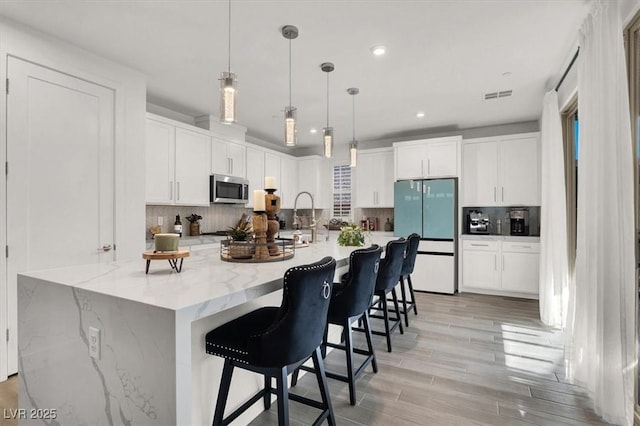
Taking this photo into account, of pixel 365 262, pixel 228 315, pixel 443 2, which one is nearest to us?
pixel 228 315

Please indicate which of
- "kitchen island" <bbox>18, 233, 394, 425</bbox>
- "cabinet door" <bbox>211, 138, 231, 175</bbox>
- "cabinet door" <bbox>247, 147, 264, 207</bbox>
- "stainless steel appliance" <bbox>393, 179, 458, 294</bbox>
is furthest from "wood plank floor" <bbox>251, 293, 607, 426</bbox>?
"cabinet door" <bbox>247, 147, 264, 207</bbox>

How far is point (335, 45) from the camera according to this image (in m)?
2.77

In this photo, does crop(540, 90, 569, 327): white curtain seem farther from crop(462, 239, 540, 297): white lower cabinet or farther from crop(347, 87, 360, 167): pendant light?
crop(347, 87, 360, 167): pendant light

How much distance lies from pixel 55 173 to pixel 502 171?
550 centimetres

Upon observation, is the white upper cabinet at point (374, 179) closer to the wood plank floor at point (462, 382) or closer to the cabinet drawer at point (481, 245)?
the cabinet drawer at point (481, 245)

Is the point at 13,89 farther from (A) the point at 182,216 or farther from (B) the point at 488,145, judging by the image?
(B) the point at 488,145

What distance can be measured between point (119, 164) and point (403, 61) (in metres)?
2.88

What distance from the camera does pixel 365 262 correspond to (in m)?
2.07

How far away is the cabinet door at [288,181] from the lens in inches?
246

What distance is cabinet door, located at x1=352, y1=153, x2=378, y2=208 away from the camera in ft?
19.6

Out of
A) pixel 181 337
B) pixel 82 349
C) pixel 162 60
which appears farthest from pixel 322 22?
pixel 82 349

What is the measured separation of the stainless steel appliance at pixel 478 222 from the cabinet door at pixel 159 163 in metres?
4.54

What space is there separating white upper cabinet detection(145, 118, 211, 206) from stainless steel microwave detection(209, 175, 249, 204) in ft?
0.31

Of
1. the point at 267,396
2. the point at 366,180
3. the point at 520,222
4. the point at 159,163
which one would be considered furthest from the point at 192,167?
the point at 520,222
